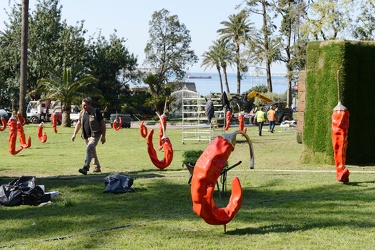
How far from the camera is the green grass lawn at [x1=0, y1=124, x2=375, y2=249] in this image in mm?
6848

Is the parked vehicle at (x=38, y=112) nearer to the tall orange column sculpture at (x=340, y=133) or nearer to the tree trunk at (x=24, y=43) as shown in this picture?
the tree trunk at (x=24, y=43)

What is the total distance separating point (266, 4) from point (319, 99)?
4910 centimetres

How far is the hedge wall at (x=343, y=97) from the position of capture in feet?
51.9

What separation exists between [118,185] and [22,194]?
5.96ft

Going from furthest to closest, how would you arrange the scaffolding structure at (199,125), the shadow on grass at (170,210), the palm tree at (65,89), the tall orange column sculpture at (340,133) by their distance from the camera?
the palm tree at (65,89)
the scaffolding structure at (199,125)
the tall orange column sculpture at (340,133)
the shadow on grass at (170,210)

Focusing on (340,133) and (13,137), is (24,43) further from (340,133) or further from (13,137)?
(340,133)

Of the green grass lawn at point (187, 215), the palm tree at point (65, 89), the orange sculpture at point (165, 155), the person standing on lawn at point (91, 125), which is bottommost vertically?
the green grass lawn at point (187, 215)

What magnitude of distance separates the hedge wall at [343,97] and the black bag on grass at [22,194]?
8.62 metres

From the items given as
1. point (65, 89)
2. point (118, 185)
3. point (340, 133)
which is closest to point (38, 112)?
point (65, 89)

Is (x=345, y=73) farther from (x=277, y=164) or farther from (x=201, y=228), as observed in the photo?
(x=201, y=228)

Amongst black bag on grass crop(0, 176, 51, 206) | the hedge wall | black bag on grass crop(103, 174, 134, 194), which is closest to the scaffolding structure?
the hedge wall

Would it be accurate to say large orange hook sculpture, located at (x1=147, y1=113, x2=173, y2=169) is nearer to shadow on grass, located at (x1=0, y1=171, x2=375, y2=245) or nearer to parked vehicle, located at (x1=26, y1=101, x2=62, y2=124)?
shadow on grass, located at (x1=0, y1=171, x2=375, y2=245)

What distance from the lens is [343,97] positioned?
15.8 metres

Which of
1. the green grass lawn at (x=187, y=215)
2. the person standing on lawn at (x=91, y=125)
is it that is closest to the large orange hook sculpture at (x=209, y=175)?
the green grass lawn at (x=187, y=215)
